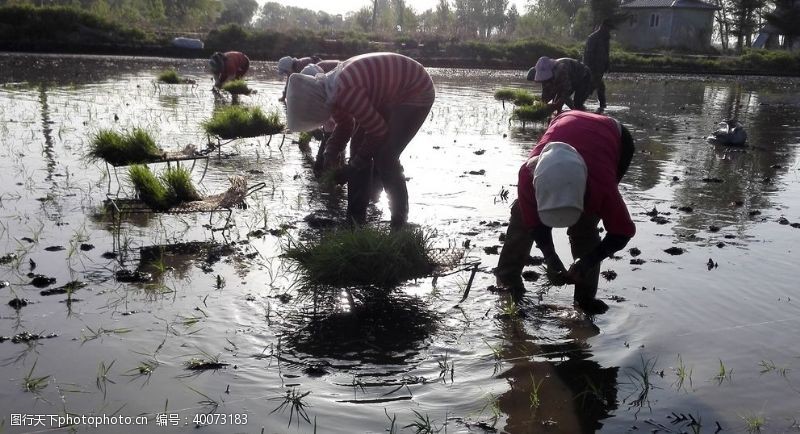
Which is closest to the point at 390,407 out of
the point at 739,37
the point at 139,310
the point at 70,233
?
the point at 139,310

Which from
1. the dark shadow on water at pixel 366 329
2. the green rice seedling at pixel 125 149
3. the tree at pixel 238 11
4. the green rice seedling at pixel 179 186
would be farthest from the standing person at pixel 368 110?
the tree at pixel 238 11

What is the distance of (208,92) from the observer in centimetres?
1609

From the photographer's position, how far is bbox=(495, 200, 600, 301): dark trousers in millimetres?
4332

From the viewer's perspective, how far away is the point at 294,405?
124 inches

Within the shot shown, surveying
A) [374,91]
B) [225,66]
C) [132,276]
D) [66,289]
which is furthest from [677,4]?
[66,289]

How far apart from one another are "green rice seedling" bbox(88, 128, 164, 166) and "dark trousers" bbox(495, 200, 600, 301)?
12.9 ft

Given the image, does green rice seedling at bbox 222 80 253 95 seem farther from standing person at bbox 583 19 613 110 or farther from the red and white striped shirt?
the red and white striped shirt

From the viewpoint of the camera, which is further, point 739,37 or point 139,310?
point 739,37

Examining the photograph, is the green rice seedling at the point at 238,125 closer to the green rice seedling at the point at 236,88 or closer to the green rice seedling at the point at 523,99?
the green rice seedling at the point at 236,88

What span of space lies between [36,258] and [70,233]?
1.95ft

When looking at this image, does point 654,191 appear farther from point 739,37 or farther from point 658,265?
point 739,37

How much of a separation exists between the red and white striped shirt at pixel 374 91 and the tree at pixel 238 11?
61964mm

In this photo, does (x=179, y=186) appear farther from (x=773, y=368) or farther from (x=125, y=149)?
(x=773, y=368)

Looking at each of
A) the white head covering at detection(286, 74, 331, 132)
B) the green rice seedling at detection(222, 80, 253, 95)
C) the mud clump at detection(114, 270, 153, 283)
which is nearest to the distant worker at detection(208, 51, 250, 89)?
the green rice seedling at detection(222, 80, 253, 95)
